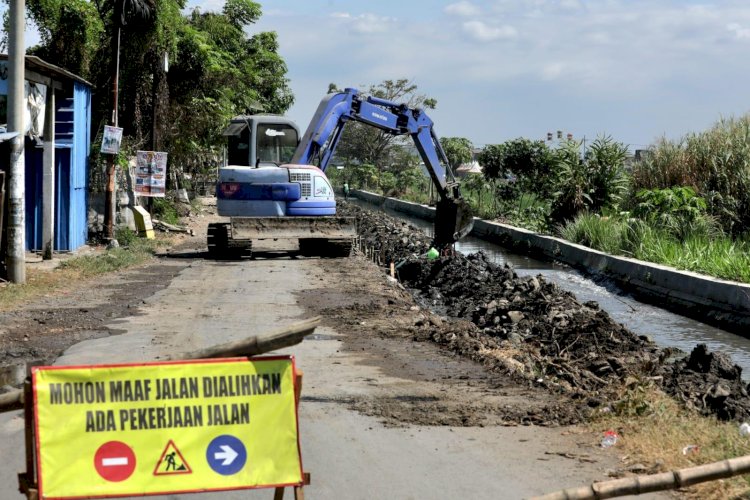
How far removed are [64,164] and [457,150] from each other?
168 feet

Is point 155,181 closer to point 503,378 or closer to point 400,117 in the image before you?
point 400,117

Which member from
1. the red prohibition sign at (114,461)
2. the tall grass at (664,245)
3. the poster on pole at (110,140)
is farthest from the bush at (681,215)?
the red prohibition sign at (114,461)

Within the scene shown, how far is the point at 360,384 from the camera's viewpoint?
33.6 feet

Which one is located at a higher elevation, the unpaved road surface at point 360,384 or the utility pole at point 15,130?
the utility pole at point 15,130

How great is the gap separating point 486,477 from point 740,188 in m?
24.1

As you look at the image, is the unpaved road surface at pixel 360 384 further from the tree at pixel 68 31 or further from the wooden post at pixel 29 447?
the tree at pixel 68 31

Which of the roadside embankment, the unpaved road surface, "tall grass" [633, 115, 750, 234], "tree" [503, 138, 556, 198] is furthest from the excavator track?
"tree" [503, 138, 556, 198]

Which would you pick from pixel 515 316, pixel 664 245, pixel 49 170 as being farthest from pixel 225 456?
pixel 664 245

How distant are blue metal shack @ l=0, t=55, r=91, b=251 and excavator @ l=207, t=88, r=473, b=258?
317 cm

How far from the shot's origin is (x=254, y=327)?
13.7 m

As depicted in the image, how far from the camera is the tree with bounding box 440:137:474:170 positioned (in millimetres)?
74000

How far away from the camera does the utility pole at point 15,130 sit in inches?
683

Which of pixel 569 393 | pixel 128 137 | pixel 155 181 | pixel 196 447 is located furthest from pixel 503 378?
pixel 128 137

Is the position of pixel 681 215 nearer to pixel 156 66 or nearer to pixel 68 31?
pixel 156 66
